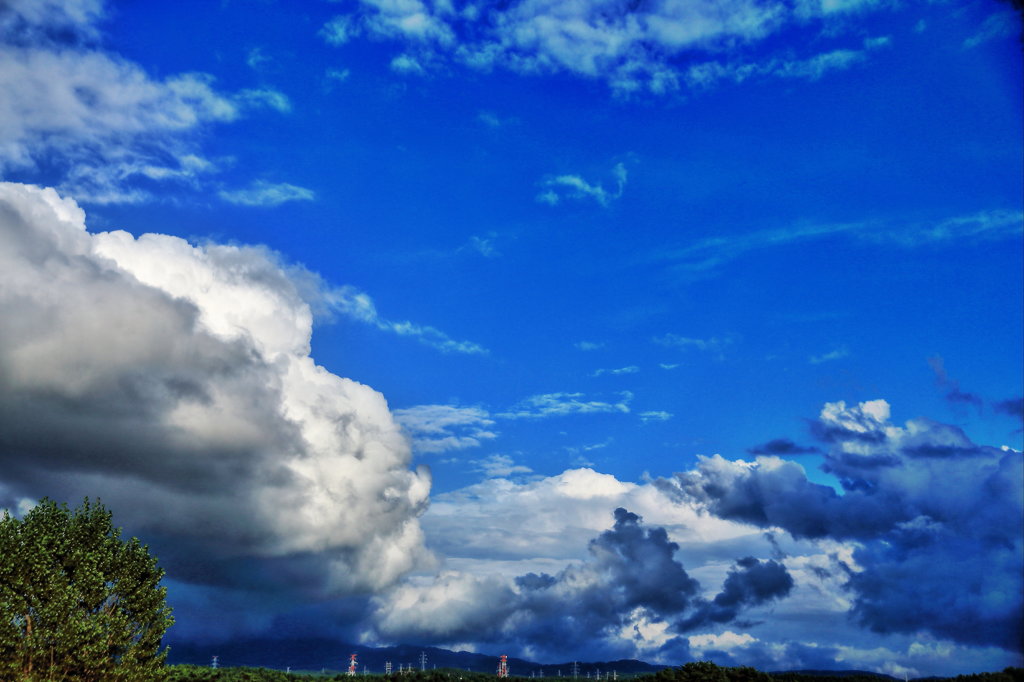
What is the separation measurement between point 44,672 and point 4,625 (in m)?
6.27

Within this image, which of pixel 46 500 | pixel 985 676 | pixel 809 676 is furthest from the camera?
pixel 809 676

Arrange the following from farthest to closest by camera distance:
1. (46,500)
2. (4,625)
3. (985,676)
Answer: (985,676), (46,500), (4,625)

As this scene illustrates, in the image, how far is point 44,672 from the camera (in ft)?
291

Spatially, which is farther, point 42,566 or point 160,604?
point 160,604

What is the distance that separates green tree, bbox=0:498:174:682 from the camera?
88750 mm

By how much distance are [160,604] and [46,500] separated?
1765 cm

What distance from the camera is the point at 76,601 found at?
93.0 meters

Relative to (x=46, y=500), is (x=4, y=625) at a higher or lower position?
lower

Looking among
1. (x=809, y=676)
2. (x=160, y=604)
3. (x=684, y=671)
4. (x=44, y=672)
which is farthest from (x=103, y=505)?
(x=809, y=676)

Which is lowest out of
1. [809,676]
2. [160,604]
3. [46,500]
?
[809,676]

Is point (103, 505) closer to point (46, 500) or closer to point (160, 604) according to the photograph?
point (46, 500)

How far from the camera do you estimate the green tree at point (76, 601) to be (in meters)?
88.8

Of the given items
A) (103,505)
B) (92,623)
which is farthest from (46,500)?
→ (92,623)

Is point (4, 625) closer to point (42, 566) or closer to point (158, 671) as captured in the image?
point (42, 566)
